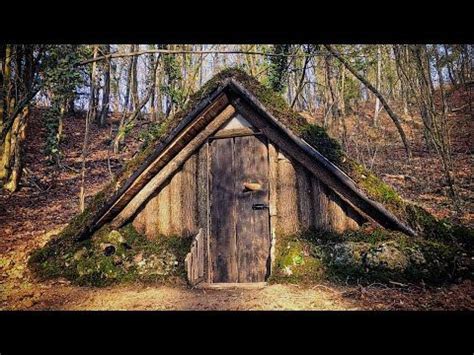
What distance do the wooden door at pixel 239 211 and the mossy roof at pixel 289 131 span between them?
21.9 inches

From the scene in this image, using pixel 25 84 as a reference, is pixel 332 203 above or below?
below

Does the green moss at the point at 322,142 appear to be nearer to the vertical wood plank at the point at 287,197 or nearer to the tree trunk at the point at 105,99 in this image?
the vertical wood plank at the point at 287,197

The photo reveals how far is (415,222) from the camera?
373 cm

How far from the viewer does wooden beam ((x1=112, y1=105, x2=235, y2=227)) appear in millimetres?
4344

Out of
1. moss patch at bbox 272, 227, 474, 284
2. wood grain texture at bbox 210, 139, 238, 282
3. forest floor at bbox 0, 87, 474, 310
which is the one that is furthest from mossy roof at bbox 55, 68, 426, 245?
forest floor at bbox 0, 87, 474, 310

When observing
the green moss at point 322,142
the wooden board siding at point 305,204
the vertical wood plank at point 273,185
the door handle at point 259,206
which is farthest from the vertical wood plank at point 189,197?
the green moss at point 322,142

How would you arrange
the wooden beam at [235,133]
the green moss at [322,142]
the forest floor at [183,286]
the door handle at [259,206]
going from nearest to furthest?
1. the forest floor at [183,286]
2. the green moss at [322,142]
3. the door handle at [259,206]
4. the wooden beam at [235,133]

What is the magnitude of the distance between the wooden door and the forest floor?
1.46ft

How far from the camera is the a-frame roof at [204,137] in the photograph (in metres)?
3.87

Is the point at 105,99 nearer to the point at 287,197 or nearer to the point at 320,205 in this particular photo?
the point at 287,197
